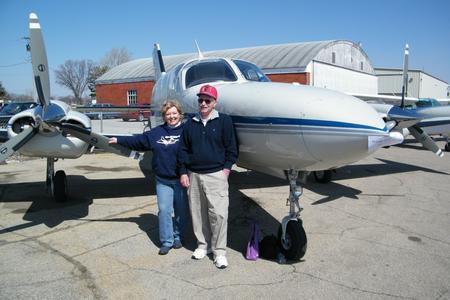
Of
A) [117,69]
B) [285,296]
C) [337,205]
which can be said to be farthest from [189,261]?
[117,69]

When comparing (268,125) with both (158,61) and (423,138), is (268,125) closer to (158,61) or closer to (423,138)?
(423,138)

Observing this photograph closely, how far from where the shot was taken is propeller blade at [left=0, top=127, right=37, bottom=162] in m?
5.75

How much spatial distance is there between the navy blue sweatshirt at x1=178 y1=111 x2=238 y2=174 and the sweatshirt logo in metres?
0.41

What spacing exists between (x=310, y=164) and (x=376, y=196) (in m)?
4.55

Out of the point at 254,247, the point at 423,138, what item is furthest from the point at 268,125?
the point at 423,138

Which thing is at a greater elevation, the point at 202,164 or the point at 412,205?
the point at 202,164

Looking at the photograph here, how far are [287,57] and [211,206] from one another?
102 feet

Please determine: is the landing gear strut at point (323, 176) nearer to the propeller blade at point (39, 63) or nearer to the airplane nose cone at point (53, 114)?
the airplane nose cone at point (53, 114)

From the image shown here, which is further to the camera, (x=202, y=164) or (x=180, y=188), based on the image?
(x=180, y=188)

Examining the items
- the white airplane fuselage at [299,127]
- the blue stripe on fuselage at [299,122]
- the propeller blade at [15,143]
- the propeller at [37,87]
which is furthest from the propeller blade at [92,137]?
the blue stripe on fuselage at [299,122]

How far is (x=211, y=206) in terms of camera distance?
4.44 m

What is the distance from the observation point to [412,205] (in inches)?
284

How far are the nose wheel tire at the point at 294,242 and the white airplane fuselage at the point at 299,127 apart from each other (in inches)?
24.7

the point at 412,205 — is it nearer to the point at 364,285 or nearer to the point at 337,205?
the point at 337,205
